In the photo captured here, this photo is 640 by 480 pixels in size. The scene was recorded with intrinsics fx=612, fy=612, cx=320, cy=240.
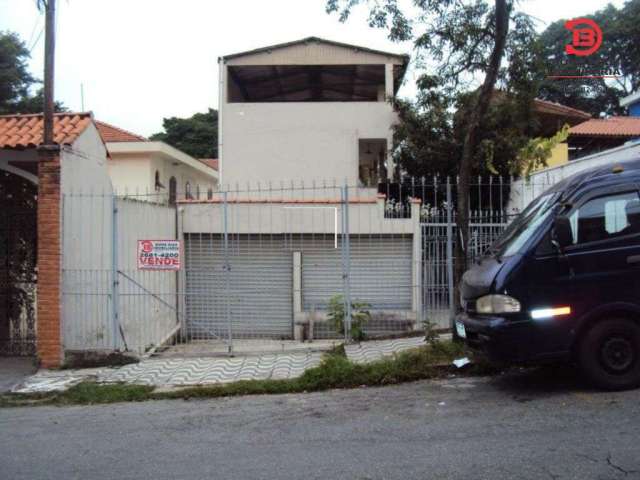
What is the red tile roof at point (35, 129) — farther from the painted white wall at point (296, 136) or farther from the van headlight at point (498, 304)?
the painted white wall at point (296, 136)

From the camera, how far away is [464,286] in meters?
6.76

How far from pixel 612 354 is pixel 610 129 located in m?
19.0

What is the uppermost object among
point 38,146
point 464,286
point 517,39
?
point 517,39

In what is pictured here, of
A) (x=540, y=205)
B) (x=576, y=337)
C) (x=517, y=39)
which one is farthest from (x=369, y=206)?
(x=576, y=337)

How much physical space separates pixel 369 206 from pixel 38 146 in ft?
20.0

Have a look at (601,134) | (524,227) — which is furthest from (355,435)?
(601,134)

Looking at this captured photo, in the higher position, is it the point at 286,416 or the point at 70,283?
the point at 70,283

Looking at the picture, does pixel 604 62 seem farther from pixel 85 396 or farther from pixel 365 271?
pixel 85 396

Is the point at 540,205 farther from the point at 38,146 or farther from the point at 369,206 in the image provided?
the point at 38,146

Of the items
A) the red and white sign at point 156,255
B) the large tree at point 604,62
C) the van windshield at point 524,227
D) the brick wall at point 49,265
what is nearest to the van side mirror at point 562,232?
the van windshield at point 524,227

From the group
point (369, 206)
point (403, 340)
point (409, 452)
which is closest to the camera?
point (409, 452)

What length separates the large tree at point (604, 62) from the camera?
3481 centimetres

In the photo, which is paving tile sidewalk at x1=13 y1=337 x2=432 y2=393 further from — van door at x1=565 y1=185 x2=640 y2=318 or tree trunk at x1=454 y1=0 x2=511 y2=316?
van door at x1=565 y1=185 x2=640 y2=318

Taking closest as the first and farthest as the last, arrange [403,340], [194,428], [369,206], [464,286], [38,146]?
[194,428], [464,286], [38,146], [403,340], [369,206]
